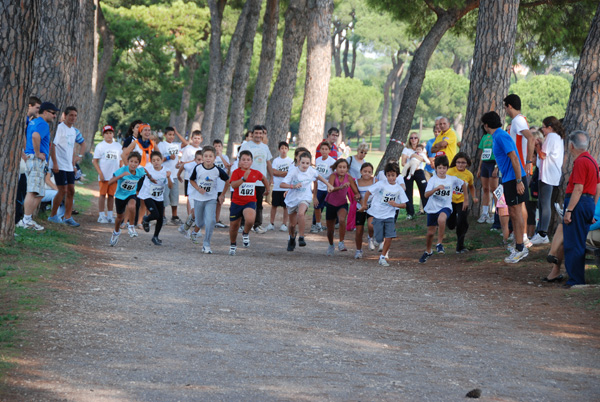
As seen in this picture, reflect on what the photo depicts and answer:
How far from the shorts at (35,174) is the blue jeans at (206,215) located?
7.55ft

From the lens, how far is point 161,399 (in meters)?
4.79

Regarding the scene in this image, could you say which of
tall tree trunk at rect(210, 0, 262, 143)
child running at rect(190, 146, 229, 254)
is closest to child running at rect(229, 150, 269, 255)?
child running at rect(190, 146, 229, 254)

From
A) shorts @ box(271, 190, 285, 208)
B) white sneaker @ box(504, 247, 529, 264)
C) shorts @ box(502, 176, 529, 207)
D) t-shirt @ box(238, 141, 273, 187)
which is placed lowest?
white sneaker @ box(504, 247, 529, 264)

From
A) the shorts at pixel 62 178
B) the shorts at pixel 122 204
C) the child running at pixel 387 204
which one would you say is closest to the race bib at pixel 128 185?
the shorts at pixel 122 204

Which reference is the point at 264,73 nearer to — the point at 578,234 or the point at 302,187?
the point at 302,187

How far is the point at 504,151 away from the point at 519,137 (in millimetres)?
758

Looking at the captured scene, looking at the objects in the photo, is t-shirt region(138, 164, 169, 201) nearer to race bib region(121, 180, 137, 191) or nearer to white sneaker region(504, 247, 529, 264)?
race bib region(121, 180, 137, 191)

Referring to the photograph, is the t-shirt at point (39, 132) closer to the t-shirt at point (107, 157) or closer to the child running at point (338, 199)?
the t-shirt at point (107, 157)

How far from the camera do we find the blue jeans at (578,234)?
903 centimetres

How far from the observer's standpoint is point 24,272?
858 centimetres

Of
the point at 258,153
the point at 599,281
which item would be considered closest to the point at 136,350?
the point at 599,281

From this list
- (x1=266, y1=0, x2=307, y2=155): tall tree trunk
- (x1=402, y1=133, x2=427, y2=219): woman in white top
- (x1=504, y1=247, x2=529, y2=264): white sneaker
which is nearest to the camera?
(x1=504, y1=247, x2=529, y2=264): white sneaker

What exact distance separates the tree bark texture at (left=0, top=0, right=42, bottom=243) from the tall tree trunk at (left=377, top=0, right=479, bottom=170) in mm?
10069

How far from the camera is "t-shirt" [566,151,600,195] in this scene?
895 cm
